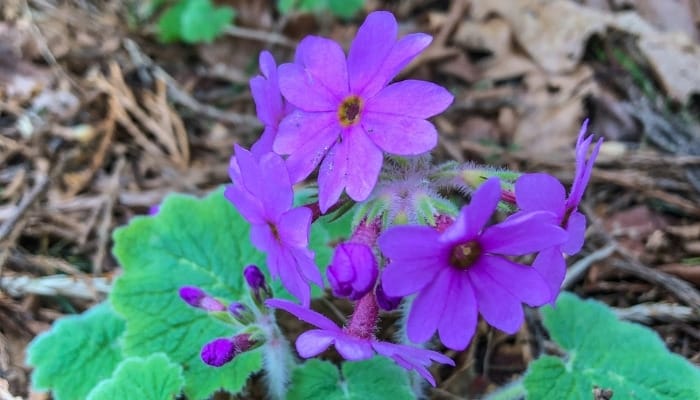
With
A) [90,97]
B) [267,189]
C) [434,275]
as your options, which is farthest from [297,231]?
[90,97]

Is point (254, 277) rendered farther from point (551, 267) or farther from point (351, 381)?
point (551, 267)

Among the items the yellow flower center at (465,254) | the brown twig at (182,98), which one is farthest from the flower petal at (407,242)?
the brown twig at (182,98)

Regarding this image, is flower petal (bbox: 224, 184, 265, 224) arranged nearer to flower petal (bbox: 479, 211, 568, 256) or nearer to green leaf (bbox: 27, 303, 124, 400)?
flower petal (bbox: 479, 211, 568, 256)

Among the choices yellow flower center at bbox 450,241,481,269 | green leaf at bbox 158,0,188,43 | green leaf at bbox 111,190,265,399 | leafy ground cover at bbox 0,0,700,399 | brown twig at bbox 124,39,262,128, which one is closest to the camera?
yellow flower center at bbox 450,241,481,269

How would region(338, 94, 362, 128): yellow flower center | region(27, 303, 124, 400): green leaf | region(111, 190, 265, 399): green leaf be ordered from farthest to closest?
1. region(27, 303, 124, 400): green leaf
2. region(111, 190, 265, 399): green leaf
3. region(338, 94, 362, 128): yellow flower center

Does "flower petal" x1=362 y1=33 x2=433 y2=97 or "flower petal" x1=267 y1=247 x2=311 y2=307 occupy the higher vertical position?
"flower petal" x1=362 y1=33 x2=433 y2=97

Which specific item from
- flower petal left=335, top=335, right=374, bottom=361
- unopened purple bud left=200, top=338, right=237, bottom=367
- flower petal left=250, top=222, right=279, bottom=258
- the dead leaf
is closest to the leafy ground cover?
the dead leaf
